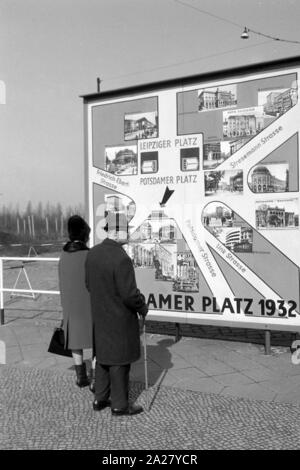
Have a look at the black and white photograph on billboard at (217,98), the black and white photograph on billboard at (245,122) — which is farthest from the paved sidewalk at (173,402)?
the black and white photograph on billboard at (217,98)

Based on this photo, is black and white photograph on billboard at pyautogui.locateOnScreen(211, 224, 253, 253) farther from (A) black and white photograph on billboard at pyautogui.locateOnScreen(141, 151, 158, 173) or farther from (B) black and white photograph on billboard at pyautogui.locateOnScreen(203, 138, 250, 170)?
(A) black and white photograph on billboard at pyautogui.locateOnScreen(141, 151, 158, 173)

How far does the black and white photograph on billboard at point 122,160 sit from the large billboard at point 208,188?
0.01 meters

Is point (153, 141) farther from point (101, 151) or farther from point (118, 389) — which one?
point (118, 389)

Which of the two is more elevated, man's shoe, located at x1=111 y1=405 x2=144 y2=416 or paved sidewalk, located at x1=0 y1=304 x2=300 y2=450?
man's shoe, located at x1=111 y1=405 x2=144 y2=416

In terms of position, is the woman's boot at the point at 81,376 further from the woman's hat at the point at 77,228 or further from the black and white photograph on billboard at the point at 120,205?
the black and white photograph on billboard at the point at 120,205

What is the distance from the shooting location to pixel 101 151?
759 centimetres

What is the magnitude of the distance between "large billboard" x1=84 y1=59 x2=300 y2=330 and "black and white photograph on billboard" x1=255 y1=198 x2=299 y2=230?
0.04 ft

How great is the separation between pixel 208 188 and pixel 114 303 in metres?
2.70

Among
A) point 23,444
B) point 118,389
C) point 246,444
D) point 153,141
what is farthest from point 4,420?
point 153,141

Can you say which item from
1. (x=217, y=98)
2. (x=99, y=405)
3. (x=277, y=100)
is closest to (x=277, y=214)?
(x=277, y=100)

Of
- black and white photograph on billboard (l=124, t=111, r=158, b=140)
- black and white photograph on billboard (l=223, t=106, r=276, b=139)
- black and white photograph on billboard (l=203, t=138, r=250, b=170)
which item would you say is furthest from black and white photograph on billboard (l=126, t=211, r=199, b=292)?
black and white photograph on billboard (l=223, t=106, r=276, b=139)

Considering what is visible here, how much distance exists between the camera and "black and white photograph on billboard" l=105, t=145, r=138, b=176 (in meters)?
7.35

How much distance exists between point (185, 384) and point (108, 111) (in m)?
3.86

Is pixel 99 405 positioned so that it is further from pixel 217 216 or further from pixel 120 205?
pixel 120 205
